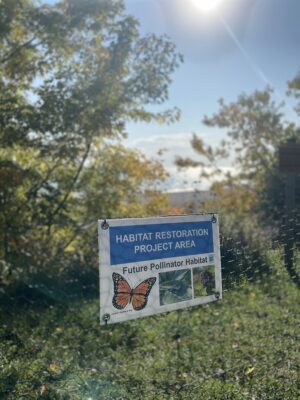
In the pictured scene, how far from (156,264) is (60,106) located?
3.71m

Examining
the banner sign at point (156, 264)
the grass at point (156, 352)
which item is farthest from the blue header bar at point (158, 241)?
the grass at point (156, 352)

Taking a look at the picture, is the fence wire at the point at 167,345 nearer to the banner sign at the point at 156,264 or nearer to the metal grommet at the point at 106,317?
the banner sign at the point at 156,264

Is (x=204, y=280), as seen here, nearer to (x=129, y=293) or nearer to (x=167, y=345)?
(x=129, y=293)

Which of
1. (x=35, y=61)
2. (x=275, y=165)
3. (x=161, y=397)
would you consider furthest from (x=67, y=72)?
(x=275, y=165)

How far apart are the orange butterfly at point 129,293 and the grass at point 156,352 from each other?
0.84m

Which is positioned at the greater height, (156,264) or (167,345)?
(156,264)

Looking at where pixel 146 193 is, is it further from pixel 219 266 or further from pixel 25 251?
pixel 219 266

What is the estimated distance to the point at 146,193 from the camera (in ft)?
26.3

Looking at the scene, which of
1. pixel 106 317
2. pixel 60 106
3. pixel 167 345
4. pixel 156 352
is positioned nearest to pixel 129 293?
pixel 106 317

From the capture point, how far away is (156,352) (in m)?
4.70

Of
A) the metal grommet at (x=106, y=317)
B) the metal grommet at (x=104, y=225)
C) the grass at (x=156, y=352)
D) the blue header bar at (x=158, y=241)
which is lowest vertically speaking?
the grass at (x=156, y=352)

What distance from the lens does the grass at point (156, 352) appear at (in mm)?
3574

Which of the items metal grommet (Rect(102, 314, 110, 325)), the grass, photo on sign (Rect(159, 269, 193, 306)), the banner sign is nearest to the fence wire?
the grass

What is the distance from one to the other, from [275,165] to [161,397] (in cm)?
1086
